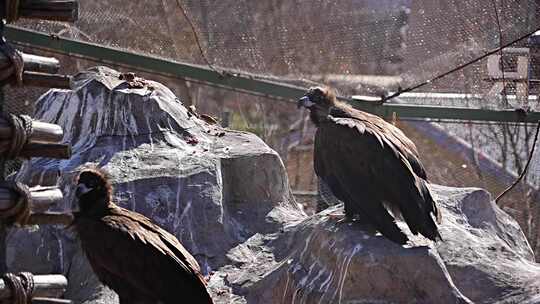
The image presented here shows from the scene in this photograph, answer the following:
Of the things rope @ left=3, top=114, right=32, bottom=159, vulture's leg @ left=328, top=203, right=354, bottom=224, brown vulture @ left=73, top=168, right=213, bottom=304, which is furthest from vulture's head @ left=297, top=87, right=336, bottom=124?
rope @ left=3, top=114, right=32, bottom=159

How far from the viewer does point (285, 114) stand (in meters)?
15.6

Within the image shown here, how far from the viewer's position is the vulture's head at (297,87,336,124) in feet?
30.1

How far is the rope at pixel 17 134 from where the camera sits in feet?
16.2

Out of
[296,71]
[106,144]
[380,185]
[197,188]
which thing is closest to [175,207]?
[197,188]

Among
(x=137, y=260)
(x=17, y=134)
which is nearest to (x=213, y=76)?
(x=137, y=260)

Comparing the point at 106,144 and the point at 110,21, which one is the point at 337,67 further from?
the point at 106,144

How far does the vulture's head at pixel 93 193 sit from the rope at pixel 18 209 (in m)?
2.02

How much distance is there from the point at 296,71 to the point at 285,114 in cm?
389

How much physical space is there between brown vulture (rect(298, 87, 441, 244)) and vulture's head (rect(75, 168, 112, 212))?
1.81 meters

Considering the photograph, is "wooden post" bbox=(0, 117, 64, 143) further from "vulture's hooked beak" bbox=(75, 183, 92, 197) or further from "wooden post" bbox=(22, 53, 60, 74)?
"vulture's hooked beak" bbox=(75, 183, 92, 197)

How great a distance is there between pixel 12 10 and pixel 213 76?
22.5 feet

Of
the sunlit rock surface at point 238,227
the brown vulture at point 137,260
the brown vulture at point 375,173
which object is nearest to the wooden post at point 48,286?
the brown vulture at point 137,260

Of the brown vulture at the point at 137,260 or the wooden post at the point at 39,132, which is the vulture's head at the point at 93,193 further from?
the wooden post at the point at 39,132

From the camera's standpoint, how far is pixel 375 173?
8016 millimetres
